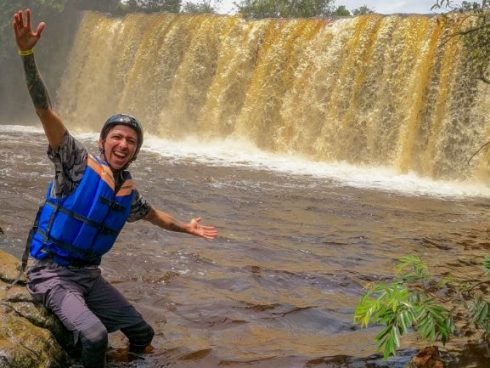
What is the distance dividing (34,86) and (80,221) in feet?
2.45

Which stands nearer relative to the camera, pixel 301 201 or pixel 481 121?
pixel 301 201

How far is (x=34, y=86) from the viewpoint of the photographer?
280 cm

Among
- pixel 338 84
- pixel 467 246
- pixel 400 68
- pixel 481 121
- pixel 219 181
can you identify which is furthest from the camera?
pixel 338 84

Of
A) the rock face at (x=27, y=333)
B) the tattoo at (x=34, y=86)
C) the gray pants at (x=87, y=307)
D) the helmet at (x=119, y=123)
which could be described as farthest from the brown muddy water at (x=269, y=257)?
the tattoo at (x=34, y=86)

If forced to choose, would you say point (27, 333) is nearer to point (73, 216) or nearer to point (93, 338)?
point (93, 338)

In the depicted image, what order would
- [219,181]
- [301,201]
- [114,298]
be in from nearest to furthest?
[114,298]
[301,201]
[219,181]

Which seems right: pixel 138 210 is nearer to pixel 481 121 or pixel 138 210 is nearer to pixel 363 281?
pixel 363 281

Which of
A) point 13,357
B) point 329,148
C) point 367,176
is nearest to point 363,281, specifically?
point 13,357

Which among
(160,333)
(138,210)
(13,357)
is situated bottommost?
(160,333)

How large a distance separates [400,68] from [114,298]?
1168 cm

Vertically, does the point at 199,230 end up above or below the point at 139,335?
above

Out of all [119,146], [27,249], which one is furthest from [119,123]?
[27,249]

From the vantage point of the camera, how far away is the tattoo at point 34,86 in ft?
9.12

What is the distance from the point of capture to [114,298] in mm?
3174
